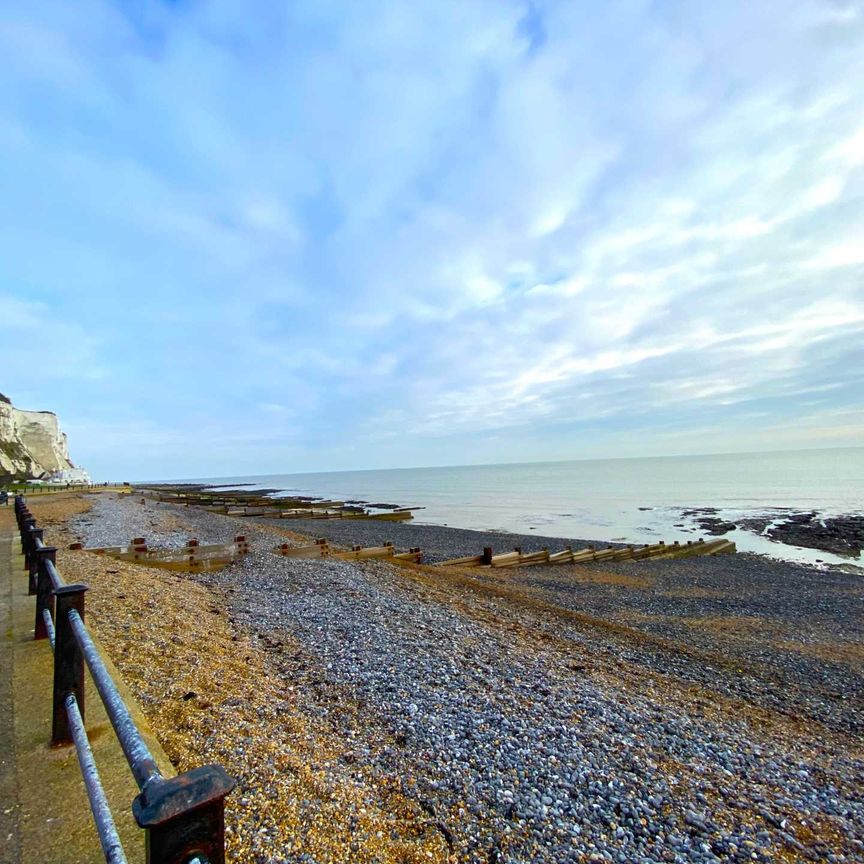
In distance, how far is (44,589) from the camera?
5004mm

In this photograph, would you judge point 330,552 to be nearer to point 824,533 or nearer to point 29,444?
point 824,533

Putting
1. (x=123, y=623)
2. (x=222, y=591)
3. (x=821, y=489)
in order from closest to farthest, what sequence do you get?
1. (x=123, y=623)
2. (x=222, y=591)
3. (x=821, y=489)

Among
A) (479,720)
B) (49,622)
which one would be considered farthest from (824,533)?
(49,622)

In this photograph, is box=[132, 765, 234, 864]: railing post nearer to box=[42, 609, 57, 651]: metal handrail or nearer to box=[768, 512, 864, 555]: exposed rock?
box=[42, 609, 57, 651]: metal handrail

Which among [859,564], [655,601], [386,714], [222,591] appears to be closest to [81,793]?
[386,714]

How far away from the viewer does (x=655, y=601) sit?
15359 mm

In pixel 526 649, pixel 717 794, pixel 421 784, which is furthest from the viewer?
pixel 526 649

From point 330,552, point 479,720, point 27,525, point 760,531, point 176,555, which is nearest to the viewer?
point 479,720

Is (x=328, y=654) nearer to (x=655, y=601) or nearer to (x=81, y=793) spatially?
(x=81, y=793)

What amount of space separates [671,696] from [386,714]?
14.7 ft

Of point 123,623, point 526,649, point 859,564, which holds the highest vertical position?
point 123,623

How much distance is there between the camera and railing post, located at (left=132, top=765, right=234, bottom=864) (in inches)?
53.6

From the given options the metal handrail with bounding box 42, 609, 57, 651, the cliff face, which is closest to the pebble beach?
the metal handrail with bounding box 42, 609, 57, 651

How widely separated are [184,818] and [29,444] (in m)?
94.7
